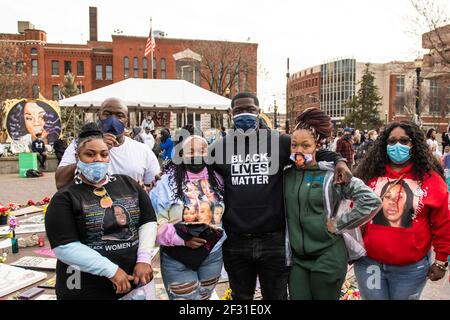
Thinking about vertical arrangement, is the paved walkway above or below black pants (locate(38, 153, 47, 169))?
below

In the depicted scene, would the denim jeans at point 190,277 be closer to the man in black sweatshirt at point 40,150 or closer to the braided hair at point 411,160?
the braided hair at point 411,160

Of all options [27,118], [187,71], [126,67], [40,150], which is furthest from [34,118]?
[126,67]

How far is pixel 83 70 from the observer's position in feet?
162

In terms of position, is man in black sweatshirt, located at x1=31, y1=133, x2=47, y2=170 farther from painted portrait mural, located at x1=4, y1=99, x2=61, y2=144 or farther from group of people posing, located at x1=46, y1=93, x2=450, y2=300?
group of people posing, located at x1=46, y1=93, x2=450, y2=300

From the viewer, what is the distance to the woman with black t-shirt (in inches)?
86.7

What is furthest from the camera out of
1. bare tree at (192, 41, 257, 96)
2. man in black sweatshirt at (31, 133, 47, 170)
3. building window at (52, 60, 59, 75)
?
building window at (52, 60, 59, 75)

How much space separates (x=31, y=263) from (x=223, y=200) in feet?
13.1

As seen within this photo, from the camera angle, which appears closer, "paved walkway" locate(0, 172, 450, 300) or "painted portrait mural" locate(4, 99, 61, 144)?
"paved walkway" locate(0, 172, 450, 300)

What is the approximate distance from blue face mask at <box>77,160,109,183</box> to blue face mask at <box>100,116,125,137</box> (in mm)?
1076

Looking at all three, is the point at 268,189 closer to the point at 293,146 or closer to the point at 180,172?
the point at 293,146

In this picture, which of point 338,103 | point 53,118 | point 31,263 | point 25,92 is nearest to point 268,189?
point 31,263

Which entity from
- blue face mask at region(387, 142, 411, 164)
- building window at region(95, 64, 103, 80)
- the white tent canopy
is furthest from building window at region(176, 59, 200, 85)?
blue face mask at region(387, 142, 411, 164)

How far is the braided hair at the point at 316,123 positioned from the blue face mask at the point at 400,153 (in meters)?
0.53
